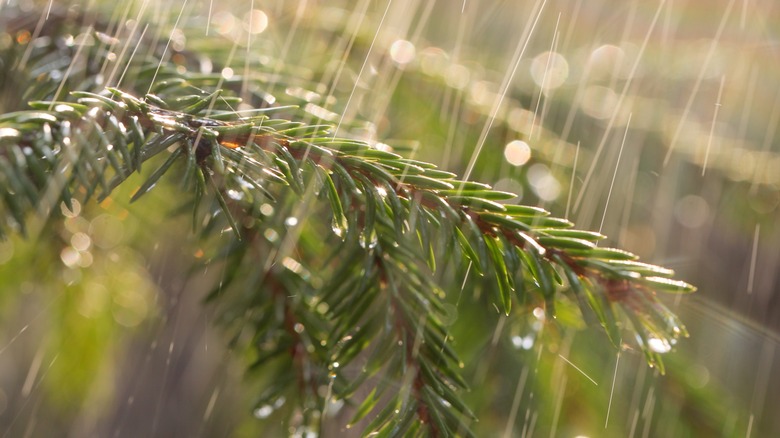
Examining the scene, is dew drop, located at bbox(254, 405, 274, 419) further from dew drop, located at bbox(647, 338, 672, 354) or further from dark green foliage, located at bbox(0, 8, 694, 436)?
dew drop, located at bbox(647, 338, 672, 354)

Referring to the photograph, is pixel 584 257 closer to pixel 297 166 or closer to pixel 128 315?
pixel 297 166

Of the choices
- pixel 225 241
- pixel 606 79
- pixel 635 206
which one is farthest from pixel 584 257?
pixel 606 79

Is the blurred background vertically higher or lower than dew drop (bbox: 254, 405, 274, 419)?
higher

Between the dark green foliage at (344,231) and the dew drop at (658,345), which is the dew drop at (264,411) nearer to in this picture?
the dark green foliage at (344,231)

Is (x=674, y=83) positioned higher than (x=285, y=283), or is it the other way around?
(x=674, y=83)

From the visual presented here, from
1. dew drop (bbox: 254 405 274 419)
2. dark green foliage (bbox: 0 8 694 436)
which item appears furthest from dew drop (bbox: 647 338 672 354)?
dew drop (bbox: 254 405 274 419)

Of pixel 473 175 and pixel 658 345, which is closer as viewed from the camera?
pixel 658 345

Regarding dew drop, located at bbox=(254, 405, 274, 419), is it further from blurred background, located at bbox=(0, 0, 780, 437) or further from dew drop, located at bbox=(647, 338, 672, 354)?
dew drop, located at bbox=(647, 338, 672, 354)

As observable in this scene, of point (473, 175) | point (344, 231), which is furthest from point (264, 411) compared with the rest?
point (473, 175)

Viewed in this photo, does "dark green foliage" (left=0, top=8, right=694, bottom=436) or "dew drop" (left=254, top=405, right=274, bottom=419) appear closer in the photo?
"dark green foliage" (left=0, top=8, right=694, bottom=436)

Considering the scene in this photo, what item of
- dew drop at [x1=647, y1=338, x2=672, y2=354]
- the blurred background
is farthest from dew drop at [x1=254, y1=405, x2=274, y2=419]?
dew drop at [x1=647, y1=338, x2=672, y2=354]

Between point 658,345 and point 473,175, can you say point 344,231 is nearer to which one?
point 658,345
